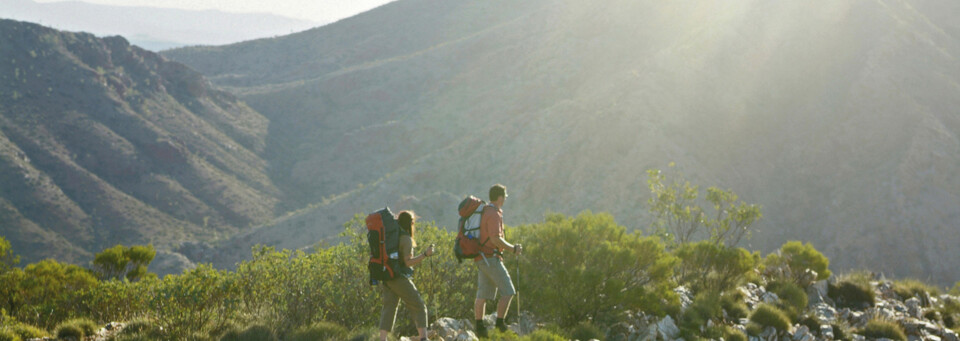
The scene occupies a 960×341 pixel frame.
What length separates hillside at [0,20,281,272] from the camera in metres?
49.9

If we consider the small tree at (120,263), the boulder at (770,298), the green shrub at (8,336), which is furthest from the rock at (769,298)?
the small tree at (120,263)

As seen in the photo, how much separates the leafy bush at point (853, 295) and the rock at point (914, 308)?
2.22 ft

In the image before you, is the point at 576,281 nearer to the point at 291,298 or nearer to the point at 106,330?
the point at 291,298

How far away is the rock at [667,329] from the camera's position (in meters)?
10.5

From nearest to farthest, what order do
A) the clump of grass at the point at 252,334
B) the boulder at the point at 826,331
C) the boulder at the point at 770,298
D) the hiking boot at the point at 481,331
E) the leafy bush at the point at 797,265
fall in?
the hiking boot at the point at 481,331
the clump of grass at the point at 252,334
the boulder at the point at 826,331
the boulder at the point at 770,298
the leafy bush at the point at 797,265

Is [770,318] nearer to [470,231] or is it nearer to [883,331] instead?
[883,331]

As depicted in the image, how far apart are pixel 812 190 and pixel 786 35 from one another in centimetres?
1835

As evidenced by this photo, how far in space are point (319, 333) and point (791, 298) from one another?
9635 millimetres

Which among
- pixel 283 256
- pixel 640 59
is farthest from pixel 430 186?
pixel 283 256

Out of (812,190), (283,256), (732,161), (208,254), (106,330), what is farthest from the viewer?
(208,254)

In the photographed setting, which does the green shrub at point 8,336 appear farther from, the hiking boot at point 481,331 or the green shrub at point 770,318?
the green shrub at point 770,318

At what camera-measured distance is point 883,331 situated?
1172 centimetres

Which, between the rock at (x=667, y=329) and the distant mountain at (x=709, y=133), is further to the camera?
the distant mountain at (x=709, y=133)

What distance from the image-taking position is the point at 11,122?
56.5 m
